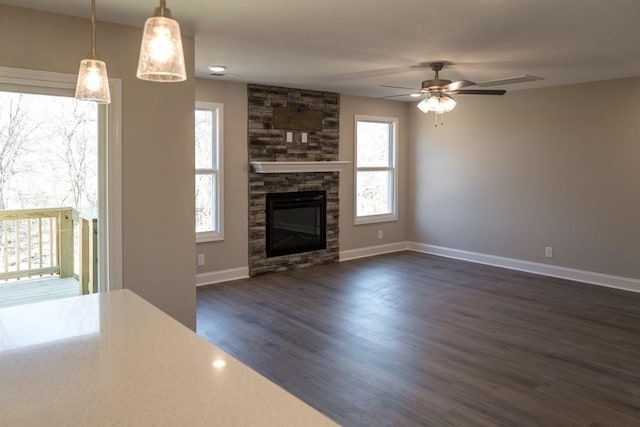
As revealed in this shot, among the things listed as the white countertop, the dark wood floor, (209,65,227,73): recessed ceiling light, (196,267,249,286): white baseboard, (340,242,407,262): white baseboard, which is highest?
(209,65,227,73): recessed ceiling light

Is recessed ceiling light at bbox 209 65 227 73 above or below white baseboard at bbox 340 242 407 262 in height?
above

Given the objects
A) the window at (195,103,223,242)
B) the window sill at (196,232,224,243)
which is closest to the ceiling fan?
the window at (195,103,223,242)

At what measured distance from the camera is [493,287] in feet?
18.7

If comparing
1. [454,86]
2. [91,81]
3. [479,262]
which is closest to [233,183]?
[454,86]

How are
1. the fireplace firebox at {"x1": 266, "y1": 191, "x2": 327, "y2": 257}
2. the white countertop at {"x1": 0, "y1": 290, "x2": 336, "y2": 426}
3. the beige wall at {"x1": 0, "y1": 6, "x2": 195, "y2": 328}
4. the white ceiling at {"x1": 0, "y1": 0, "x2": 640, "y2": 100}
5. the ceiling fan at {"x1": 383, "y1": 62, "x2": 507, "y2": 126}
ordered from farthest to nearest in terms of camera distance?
1. the fireplace firebox at {"x1": 266, "y1": 191, "x2": 327, "y2": 257}
2. the ceiling fan at {"x1": 383, "y1": 62, "x2": 507, "y2": 126}
3. the beige wall at {"x1": 0, "y1": 6, "x2": 195, "y2": 328}
4. the white ceiling at {"x1": 0, "y1": 0, "x2": 640, "y2": 100}
5. the white countertop at {"x1": 0, "y1": 290, "x2": 336, "y2": 426}

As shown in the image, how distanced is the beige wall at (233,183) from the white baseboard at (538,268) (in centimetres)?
309

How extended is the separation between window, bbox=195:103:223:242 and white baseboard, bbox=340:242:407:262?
2.11m

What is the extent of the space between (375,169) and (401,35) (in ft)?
13.0

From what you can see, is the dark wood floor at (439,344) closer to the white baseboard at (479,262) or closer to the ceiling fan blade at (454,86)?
the white baseboard at (479,262)

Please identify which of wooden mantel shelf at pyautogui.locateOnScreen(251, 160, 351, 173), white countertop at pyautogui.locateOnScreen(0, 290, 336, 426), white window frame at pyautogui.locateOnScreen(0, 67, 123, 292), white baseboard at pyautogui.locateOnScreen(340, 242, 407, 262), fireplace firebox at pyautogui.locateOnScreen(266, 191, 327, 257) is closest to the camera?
white countertop at pyautogui.locateOnScreen(0, 290, 336, 426)

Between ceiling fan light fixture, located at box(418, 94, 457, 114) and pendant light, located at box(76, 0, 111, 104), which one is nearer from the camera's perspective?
pendant light, located at box(76, 0, 111, 104)

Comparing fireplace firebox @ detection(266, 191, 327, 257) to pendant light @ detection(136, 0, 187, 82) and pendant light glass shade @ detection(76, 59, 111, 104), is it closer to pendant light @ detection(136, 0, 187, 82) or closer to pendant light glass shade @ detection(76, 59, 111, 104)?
pendant light glass shade @ detection(76, 59, 111, 104)

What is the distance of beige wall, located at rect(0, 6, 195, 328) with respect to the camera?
3256 mm

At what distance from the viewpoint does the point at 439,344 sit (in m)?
3.92
